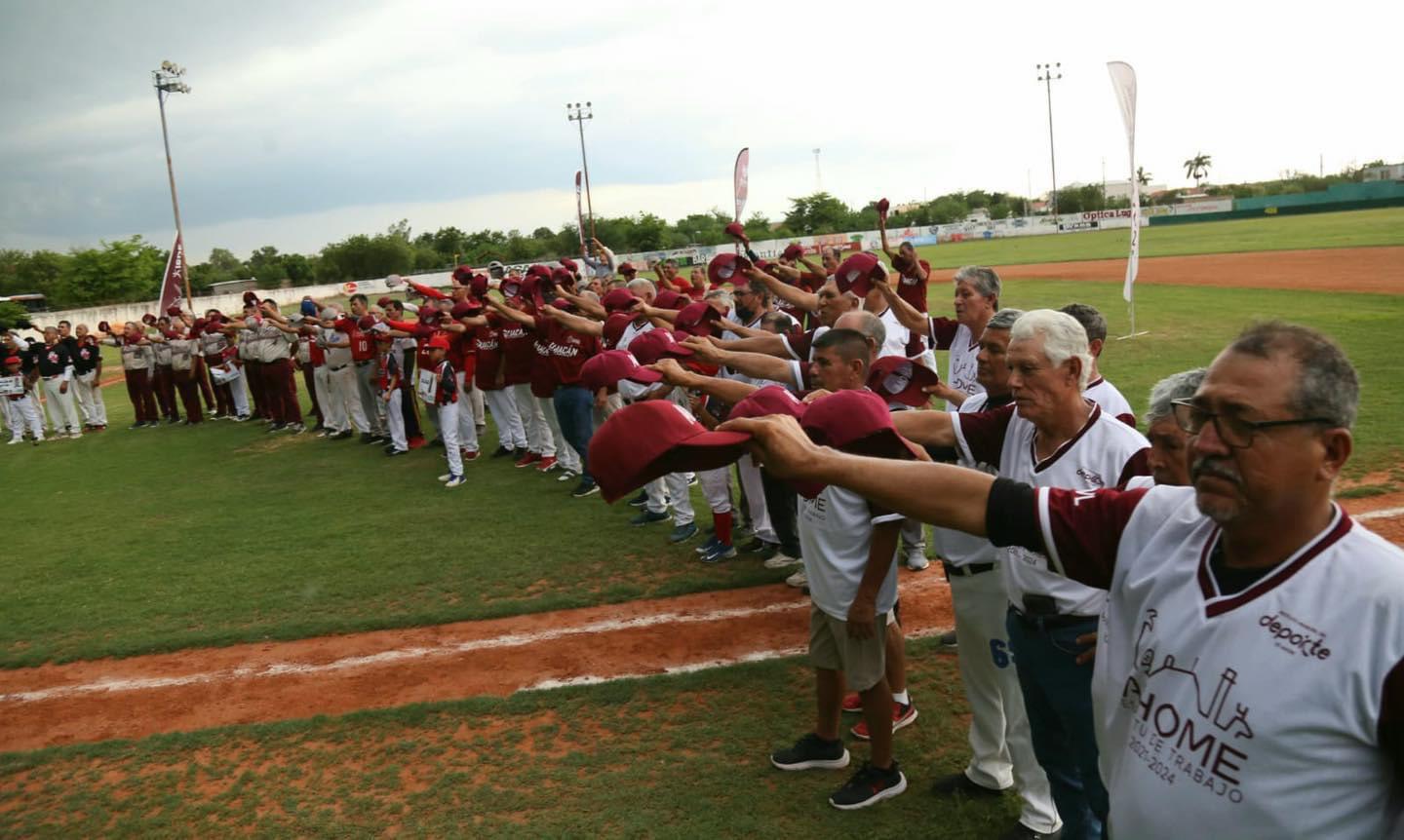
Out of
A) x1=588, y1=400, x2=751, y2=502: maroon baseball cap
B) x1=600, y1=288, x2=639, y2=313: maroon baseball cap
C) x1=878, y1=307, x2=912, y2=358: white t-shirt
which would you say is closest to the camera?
x1=588, y1=400, x2=751, y2=502: maroon baseball cap

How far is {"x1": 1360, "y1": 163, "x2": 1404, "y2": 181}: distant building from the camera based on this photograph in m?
71.1

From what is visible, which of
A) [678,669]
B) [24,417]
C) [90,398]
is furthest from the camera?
[90,398]

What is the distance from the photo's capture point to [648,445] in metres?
2.04

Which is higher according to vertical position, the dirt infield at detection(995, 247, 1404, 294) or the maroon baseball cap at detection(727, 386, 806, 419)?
the maroon baseball cap at detection(727, 386, 806, 419)

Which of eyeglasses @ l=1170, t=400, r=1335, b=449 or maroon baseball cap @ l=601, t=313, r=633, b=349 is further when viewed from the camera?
maroon baseball cap @ l=601, t=313, r=633, b=349

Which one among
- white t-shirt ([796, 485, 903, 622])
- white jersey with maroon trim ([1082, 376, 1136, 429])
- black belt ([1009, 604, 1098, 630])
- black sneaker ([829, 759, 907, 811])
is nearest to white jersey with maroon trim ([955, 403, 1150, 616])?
black belt ([1009, 604, 1098, 630])

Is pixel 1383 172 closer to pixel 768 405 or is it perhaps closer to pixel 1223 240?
pixel 1223 240

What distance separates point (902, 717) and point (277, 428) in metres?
15.4

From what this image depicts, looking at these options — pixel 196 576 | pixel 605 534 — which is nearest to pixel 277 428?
pixel 196 576

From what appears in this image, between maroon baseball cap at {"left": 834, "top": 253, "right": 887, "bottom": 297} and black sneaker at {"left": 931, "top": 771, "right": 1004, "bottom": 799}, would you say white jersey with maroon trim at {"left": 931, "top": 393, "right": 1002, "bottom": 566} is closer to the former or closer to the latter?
black sneaker at {"left": 931, "top": 771, "right": 1004, "bottom": 799}

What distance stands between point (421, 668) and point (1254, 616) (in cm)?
565

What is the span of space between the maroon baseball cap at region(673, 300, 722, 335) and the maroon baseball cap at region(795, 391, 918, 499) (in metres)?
4.52

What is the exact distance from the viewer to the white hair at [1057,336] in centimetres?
322

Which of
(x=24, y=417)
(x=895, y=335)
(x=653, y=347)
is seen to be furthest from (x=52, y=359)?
(x=895, y=335)
